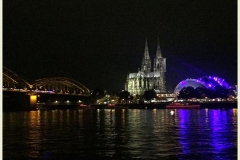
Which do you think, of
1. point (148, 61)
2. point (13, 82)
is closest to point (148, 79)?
point (148, 61)

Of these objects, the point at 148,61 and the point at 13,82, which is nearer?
the point at 13,82

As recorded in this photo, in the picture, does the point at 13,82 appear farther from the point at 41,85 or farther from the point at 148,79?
the point at 148,79

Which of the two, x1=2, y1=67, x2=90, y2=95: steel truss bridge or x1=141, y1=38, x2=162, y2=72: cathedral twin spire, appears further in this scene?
x1=141, y1=38, x2=162, y2=72: cathedral twin spire

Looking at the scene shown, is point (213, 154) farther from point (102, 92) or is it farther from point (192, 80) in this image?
point (192, 80)

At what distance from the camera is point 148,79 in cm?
11688

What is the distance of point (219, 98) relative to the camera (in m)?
101

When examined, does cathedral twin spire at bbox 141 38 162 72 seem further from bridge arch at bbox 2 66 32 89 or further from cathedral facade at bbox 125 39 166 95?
bridge arch at bbox 2 66 32 89

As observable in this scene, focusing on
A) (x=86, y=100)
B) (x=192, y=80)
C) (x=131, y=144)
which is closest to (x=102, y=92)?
(x=86, y=100)

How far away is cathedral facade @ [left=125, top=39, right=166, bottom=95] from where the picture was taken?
11512 cm

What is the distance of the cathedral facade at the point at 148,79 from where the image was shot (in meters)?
115

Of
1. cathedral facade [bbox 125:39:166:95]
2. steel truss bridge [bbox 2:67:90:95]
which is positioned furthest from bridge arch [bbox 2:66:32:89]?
cathedral facade [bbox 125:39:166:95]

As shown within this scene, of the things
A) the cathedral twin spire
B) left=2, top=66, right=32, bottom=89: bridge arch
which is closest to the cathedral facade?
the cathedral twin spire

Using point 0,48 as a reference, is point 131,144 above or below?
below

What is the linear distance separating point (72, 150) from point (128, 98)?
8804 centimetres
